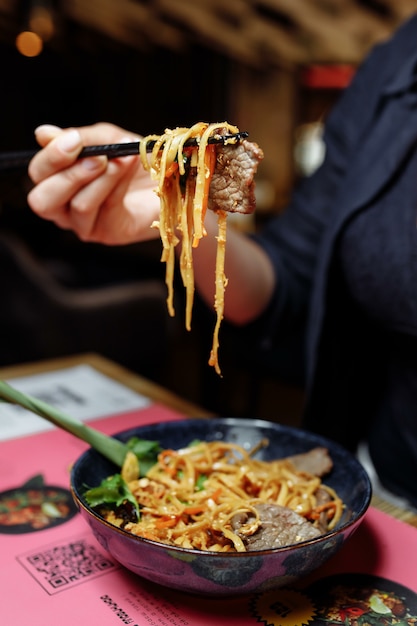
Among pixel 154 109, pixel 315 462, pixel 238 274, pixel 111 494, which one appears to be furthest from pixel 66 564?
pixel 154 109

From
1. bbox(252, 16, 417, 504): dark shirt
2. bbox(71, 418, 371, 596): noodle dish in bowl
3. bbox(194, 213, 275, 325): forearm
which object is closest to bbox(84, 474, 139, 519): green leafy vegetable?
bbox(71, 418, 371, 596): noodle dish in bowl

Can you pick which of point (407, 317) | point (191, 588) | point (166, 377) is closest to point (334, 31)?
point (166, 377)

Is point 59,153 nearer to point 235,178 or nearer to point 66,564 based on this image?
point 235,178

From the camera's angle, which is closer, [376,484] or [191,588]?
[191,588]

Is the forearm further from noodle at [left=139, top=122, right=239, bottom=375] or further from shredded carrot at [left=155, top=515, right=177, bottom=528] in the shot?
shredded carrot at [left=155, top=515, right=177, bottom=528]

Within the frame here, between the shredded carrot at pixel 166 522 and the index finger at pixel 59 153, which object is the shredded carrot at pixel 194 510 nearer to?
the shredded carrot at pixel 166 522

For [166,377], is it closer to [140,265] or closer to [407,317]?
[140,265]
